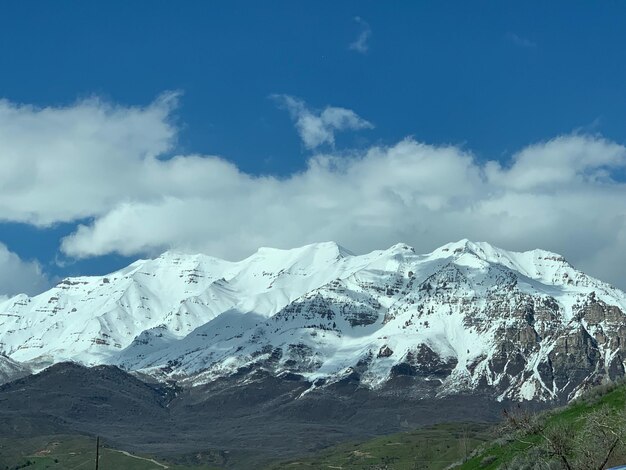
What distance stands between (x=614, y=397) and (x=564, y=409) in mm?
8372

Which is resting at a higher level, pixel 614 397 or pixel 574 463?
pixel 614 397

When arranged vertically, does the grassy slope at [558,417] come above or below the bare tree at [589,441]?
above

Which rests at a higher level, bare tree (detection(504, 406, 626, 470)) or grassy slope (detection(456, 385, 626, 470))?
grassy slope (detection(456, 385, 626, 470))

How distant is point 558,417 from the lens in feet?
254

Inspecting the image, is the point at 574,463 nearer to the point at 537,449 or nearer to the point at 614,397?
the point at 537,449

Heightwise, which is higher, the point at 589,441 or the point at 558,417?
the point at 558,417

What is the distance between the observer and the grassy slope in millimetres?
73312

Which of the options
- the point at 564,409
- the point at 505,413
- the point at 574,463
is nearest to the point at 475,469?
the point at 564,409

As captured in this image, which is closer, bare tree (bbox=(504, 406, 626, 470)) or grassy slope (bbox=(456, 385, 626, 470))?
bare tree (bbox=(504, 406, 626, 470))

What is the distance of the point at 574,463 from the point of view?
55312 millimetres

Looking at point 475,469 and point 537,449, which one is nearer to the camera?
point 537,449

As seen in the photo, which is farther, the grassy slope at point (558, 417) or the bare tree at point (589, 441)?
the grassy slope at point (558, 417)

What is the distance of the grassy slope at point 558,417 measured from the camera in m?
73.3

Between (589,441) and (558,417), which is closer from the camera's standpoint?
(589,441)
